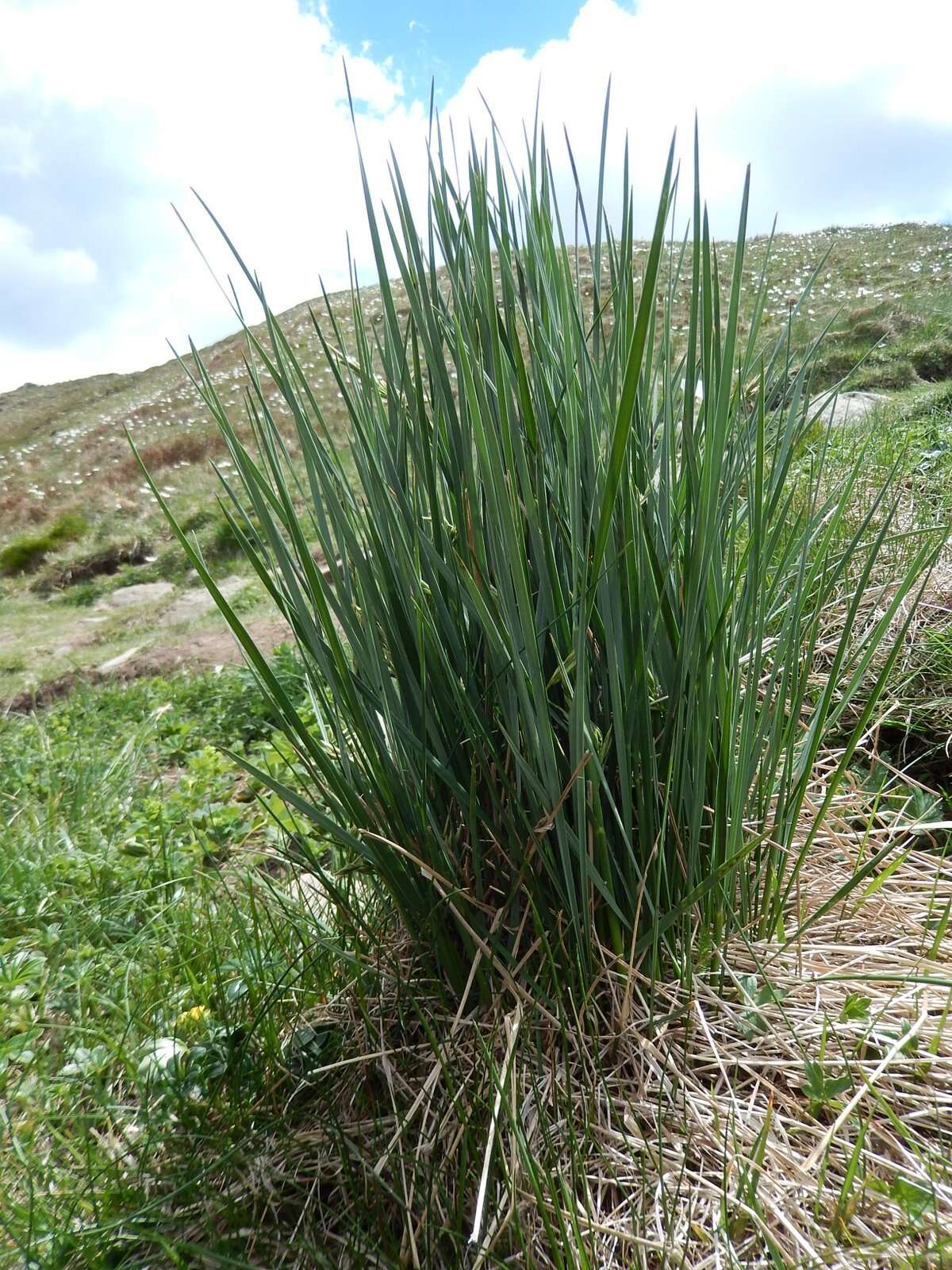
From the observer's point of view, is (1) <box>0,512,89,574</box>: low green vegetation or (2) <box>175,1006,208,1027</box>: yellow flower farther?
(1) <box>0,512,89,574</box>: low green vegetation

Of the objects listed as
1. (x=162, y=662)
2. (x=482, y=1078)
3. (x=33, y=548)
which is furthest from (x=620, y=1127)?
(x=33, y=548)

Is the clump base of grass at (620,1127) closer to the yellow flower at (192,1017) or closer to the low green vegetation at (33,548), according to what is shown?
the yellow flower at (192,1017)

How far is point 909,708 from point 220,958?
1629 millimetres

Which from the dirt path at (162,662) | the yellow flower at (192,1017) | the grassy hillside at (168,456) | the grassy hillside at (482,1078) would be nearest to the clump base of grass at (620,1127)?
the grassy hillside at (482,1078)

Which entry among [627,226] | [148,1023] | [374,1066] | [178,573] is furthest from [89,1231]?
[178,573]

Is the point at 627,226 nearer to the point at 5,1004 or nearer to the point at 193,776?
the point at 5,1004

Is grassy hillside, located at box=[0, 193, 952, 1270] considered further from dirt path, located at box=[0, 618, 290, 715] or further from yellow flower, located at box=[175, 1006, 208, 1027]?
dirt path, located at box=[0, 618, 290, 715]

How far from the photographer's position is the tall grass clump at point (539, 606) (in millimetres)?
795

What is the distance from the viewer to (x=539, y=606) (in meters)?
0.85

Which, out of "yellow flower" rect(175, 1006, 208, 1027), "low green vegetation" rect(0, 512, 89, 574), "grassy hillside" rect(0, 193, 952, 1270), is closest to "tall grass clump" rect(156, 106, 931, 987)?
"grassy hillside" rect(0, 193, 952, 1270)

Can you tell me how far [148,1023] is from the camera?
1406mm

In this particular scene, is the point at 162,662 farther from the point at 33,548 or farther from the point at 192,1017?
the point at 33,548

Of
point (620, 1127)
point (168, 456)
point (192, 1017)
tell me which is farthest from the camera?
point (168, 456)

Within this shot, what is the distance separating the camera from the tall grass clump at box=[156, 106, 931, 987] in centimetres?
80
